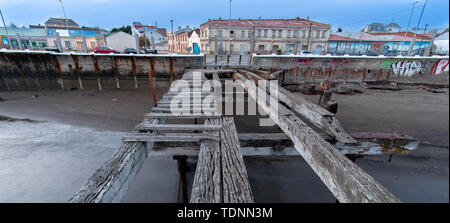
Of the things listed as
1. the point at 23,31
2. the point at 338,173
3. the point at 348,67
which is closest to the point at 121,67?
the point at 338,173

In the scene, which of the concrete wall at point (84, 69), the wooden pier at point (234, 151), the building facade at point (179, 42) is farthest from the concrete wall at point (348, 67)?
the building facade at point (179, 42)

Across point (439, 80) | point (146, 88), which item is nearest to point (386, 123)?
point (439, 80)

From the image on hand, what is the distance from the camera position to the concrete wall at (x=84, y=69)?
1305 cm

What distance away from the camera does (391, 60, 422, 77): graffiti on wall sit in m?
15.7

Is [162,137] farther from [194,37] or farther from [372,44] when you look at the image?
[372,44]

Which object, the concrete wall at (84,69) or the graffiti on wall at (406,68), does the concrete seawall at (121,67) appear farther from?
the graffiti on wall at (406,68)

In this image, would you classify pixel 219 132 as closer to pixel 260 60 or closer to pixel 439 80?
pixel 260 60

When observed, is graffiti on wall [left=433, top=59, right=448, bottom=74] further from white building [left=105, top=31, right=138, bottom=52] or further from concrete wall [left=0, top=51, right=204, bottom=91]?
white building [left=105, top=31, right=138, bottom=52]

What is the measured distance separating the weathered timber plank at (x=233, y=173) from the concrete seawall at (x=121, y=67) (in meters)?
10.9

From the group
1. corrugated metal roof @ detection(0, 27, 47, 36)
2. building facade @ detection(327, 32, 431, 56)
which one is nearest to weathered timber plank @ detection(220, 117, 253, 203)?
building facade @ detection(327, 32, 431, 56)

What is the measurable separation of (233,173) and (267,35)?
45.3 m

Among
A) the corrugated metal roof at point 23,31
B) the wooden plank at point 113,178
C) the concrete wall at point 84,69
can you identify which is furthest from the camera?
the corrugated metal roof at point 23,31

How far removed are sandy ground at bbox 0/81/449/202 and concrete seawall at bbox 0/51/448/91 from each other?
201 cm
